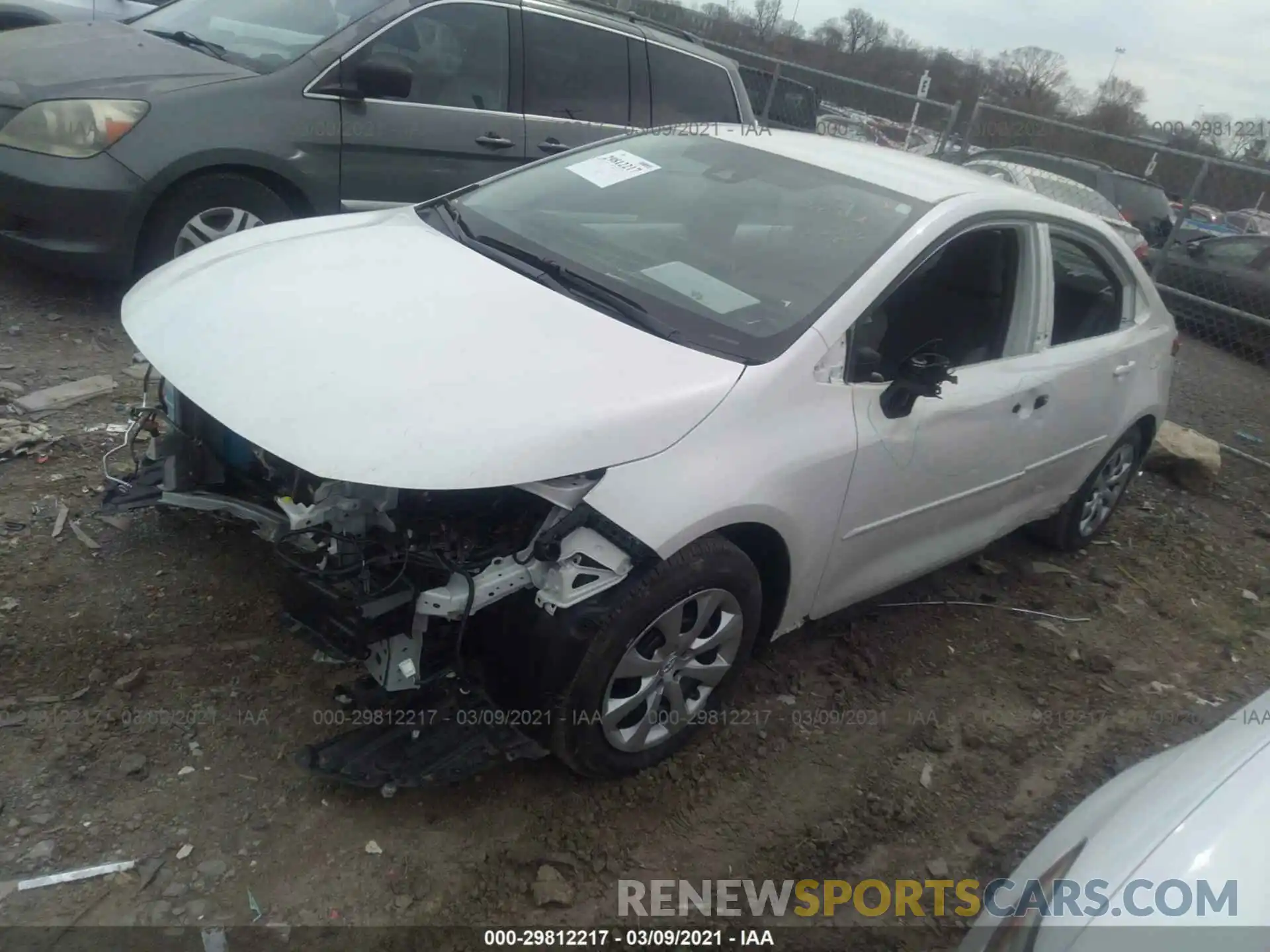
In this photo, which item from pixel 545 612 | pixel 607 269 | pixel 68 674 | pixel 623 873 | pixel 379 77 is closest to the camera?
pixel 545 612

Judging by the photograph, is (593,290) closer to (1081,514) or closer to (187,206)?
(187,206)

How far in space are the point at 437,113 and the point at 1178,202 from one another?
868cm

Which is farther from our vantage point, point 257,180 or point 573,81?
point 573,81

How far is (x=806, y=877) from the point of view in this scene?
8.58 ft

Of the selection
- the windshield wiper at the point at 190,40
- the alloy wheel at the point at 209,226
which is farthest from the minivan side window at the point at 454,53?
the alloy wheel at the point at 209,226

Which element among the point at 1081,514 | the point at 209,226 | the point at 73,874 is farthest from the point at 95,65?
the point at 1081,514

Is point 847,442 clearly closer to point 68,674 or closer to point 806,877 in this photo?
point 806,877

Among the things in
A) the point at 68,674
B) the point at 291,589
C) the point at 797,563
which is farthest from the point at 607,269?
the point at 68,674

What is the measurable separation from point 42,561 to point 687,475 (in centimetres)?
216

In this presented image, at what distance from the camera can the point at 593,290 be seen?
281 centimetres

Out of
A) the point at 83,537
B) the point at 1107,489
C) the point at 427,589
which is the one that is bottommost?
the point at 83,537

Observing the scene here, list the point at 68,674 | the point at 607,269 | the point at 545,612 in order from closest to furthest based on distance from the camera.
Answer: the point at 545,612 → the point at 68,674 → the point at 607,269

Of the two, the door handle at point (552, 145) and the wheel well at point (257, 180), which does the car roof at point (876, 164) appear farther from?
the wheel well at point (257, 180)

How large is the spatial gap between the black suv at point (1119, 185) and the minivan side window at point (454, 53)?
7170 millimetres
